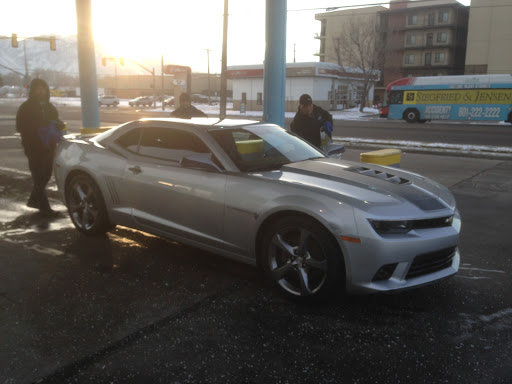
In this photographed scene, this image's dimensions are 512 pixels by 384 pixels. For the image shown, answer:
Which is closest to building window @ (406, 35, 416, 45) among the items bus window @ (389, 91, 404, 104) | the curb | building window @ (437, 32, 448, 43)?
building window @ (437, 32, 448, 43)

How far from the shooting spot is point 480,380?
9.32 feet

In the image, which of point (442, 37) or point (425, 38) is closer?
point (442, 37)

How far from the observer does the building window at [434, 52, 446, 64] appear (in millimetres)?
67375

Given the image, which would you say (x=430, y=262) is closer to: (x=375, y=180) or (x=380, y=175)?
(x=375, y=180)

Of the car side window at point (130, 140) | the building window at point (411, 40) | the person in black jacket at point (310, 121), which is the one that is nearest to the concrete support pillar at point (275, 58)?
the person in black jacket at point (310, 121)

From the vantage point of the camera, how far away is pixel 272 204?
385cm

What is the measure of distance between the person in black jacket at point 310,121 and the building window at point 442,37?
222 feet

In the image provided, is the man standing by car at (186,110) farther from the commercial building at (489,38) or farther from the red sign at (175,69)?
the commercial building at (489,38)

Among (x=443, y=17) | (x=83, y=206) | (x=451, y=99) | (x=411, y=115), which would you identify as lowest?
(x=83, y=206)

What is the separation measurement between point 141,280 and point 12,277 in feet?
3.95

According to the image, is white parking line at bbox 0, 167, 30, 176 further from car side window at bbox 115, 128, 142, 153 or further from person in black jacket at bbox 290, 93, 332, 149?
person in black jacket at bbox 290, 93, 332, 149

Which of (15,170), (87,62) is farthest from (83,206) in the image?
(87,62)

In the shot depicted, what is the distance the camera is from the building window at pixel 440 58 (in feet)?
221

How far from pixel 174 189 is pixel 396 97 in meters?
33.6
